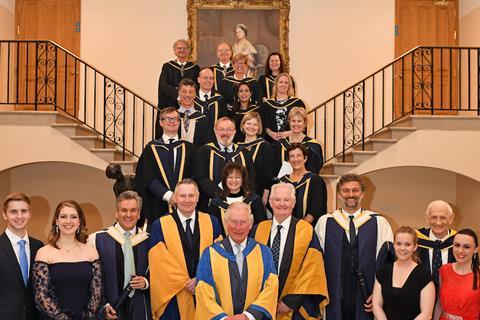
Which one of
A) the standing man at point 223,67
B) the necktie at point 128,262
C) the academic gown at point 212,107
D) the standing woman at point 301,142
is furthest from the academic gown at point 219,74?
the necktie at point 128,262

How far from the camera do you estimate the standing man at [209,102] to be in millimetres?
7875

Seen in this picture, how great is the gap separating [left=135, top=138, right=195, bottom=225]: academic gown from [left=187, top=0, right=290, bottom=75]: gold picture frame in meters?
5.96

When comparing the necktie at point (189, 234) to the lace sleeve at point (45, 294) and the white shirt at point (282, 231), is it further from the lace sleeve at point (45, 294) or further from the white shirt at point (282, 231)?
the lace sleeve at point (45, 294)

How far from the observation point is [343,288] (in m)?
5.62

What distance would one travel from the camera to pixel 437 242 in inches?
219

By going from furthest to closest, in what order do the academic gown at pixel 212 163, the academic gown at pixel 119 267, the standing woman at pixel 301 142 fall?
the standing woman at pixel 301 142 < the academic gown at pixel 212 163 < the academic gown at pixel 119 267

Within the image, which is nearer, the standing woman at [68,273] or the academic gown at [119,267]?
the standing woman at [68,273]

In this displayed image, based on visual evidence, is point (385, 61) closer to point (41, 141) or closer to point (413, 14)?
point (413, 14)

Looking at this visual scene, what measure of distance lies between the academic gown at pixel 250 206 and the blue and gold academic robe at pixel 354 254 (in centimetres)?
58

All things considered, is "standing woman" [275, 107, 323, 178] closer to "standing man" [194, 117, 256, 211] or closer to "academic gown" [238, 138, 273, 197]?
"academic gown" [238, 138, 273, 197]

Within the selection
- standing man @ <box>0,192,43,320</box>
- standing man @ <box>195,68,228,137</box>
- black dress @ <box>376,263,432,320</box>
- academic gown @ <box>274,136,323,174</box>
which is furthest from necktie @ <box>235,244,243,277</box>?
standing man @ <box>195,68,228,137</box>

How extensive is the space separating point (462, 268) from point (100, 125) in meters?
8.23

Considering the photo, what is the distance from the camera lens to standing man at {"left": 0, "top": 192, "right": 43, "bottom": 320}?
4.70m

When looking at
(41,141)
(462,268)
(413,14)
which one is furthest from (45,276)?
(413,14)
